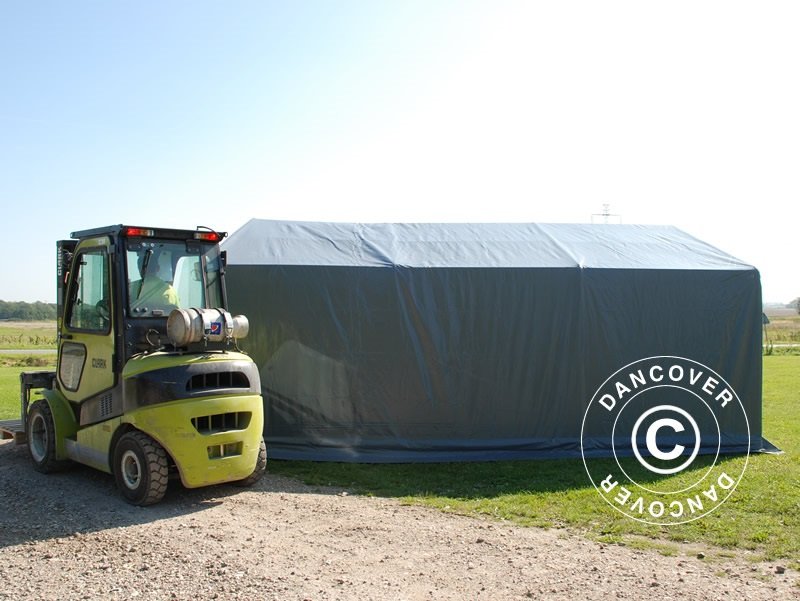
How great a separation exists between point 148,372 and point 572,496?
4320 mm

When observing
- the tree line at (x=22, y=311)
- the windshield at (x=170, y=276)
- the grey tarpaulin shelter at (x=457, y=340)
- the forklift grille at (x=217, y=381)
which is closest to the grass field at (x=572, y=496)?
the grey tarpaulin shelter at (x=457, y=340)

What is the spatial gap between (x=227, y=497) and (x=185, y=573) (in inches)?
80.4

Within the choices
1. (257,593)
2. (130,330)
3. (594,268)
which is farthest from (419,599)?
(594,268)

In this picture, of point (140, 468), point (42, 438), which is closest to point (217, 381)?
point (140, 468)

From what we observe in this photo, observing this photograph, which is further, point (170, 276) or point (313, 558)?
point (170, 276)

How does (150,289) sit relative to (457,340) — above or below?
above

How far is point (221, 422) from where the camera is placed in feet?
21.7

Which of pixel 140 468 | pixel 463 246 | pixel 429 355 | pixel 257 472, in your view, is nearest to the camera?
pixel 140 468

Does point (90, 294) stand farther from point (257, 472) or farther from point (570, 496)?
point (570, 496)

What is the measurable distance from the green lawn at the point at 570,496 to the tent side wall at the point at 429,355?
479mm

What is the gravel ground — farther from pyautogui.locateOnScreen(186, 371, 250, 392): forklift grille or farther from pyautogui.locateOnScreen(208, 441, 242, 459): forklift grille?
pyautogui.locateOnScreen(186, 371, 250, 392): forklift grille

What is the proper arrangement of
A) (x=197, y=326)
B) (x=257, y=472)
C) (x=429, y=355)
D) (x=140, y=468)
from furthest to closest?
(x=429, y=355), (x=257, y=472), (x=197, y=326), (x=140, y=468)

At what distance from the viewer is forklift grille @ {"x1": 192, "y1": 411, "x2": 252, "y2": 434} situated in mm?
6461

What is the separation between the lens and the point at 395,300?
29.8 ft
